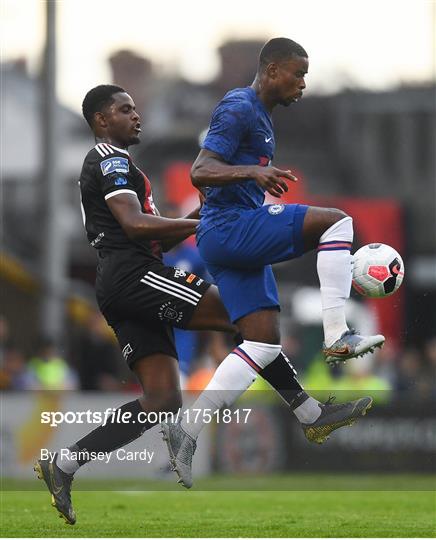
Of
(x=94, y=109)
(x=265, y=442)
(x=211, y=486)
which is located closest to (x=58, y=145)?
(x=265, y=442)

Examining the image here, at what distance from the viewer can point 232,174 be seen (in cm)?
818

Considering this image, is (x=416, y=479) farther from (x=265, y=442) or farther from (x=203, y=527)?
(x=203, y=527)

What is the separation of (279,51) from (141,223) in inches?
52.5

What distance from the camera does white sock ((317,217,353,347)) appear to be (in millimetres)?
8383

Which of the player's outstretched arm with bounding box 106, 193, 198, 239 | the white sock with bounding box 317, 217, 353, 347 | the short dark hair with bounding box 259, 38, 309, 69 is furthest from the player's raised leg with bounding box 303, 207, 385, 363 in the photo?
the short dark hair with bounding box 259, 38, 309, 69

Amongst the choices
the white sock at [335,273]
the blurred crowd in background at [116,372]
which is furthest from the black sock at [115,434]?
the blurred crowd in background at [116,372]

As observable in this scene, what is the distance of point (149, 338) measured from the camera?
29.6 ft

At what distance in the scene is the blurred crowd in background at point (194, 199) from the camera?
17734 mm

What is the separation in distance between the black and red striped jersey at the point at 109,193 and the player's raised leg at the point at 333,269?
1.22 meters

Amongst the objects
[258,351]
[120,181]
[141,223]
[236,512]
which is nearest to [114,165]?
[120,181]

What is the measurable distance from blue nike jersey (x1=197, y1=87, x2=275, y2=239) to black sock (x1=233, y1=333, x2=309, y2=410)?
0.88m

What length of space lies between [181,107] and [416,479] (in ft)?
88.5

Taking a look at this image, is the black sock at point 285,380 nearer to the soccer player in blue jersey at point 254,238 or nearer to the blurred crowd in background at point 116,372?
the soccer player in blue jersey at point 254,238

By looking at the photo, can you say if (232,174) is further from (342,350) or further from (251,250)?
(342,350)
